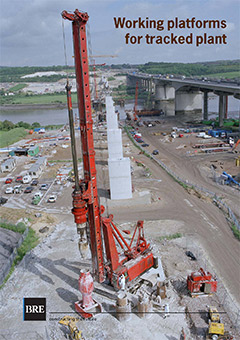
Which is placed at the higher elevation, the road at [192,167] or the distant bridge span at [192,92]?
the distant bridge span at [192,92]

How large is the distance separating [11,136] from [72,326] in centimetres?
6752

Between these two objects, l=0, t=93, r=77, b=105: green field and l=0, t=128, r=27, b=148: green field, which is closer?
l=0, t=128, r=27, b=148: green field

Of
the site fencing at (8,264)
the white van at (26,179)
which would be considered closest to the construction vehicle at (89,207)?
the site fencing at (8,264)

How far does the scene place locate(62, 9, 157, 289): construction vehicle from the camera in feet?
49.0

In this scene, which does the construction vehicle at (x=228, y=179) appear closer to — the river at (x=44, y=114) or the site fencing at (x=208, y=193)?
the site fencing at (x=208, y=193)

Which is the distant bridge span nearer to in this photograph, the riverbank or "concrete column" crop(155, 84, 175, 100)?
"concrete column" crop(155, 84, 175, 100)

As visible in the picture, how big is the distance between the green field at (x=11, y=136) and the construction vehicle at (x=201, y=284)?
58.9 m

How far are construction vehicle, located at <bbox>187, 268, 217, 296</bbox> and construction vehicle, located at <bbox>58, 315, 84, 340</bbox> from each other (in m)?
6.58

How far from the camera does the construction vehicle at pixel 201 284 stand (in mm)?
17609

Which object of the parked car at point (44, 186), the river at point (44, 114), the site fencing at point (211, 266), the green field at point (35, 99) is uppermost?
the green field at point (35, 99)

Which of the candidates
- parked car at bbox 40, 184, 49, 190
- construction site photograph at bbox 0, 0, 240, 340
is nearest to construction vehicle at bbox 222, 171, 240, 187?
construction site photograph at bbox 0, 0, 240, 340

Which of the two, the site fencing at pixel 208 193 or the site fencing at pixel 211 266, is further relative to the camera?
the site fencing at pixel 208 193

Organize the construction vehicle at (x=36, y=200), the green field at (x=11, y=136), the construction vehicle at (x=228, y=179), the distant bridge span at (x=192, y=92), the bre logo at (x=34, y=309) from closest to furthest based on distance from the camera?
the bre logo at (x=34, y=309)
the construction vehicle at (x=36, y=200)
the construction vehicle at (x=228, y=179)
the green field at (x=11, y=136)
the distant bridge span at (x=192, y=92)

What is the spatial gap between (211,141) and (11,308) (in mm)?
49435
